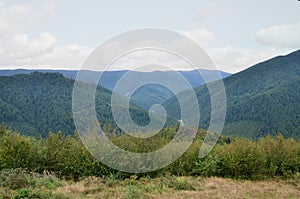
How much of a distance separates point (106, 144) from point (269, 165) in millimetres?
12408

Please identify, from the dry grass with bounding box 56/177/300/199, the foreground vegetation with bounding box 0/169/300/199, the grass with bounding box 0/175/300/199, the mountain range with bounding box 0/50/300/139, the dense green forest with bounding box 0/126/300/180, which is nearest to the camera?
the grass with bounding box 0/175/300/199

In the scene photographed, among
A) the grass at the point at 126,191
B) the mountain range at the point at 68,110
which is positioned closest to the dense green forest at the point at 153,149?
the grass at the point at 126,191

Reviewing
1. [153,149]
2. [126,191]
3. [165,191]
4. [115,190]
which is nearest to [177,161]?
[153,149]

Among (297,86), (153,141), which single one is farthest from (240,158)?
(297,86)

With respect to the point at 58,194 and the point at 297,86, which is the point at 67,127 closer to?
the point at 58,194

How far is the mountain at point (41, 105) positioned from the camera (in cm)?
11938

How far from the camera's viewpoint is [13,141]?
20.2 meters

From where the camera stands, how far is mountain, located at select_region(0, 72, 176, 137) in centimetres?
11938

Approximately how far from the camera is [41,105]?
142m

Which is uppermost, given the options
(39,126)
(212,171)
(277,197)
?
(277,197)

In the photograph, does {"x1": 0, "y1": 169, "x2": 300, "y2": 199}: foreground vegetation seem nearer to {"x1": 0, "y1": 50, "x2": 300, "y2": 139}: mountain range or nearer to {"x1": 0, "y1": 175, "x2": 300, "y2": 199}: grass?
{"x1": 0, "y1": 175, "x2": 300, "y2": 199}: grass

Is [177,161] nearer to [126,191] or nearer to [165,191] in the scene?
[165,191]

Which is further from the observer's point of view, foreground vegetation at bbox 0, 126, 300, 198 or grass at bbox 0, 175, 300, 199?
foreground vegetation at bbox 0, 126, 300, 198

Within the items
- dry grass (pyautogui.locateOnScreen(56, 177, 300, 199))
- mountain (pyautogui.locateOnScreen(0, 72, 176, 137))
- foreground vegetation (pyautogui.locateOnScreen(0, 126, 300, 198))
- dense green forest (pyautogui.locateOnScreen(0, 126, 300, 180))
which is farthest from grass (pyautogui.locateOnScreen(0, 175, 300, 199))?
mountain (pyautogui.locateOnScreen(0, 72, 176, 137))
